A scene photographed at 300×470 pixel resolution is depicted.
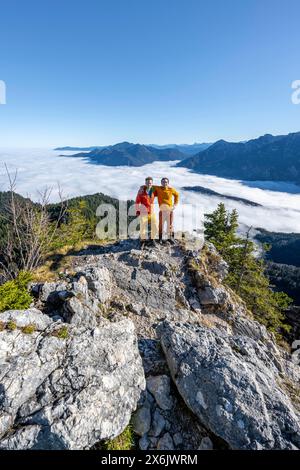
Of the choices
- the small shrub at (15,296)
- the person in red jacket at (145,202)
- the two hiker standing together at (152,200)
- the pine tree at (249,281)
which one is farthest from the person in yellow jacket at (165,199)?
the pine tree at (249,281)

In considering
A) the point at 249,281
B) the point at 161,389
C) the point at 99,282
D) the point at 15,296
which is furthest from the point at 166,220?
the point at 249,281

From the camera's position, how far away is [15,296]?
24.2ft

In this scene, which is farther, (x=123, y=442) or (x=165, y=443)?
(x=165, y=443)

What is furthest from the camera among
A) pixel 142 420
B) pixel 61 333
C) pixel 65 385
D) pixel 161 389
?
pixel 61 333

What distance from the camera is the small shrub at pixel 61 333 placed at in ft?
20.7

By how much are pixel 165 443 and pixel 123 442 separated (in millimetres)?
902

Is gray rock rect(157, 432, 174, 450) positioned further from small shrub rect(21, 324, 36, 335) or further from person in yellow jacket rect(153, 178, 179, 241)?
person in yellow jacket rect(153, 178, 179, 241)

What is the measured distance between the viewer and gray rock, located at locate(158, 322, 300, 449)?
5020 mm

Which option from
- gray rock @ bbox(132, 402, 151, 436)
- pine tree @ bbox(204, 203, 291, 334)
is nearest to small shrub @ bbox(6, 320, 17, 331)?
gray rock @ bbox(132, 402, 151, 436)

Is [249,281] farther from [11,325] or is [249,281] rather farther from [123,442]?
[11,325]

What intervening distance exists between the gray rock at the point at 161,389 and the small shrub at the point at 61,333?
2361 millimetres

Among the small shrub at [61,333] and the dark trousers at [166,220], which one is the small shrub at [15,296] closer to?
the small shrub at [61,333]
